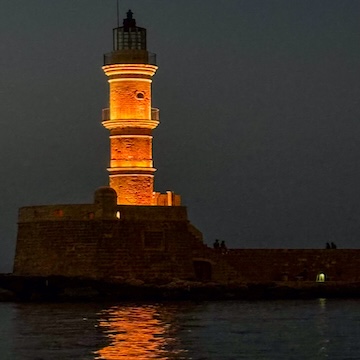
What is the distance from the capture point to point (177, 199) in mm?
51219

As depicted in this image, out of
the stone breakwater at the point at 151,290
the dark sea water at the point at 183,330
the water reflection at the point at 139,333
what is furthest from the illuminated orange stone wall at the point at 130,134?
the water reflection at the point at 139,333

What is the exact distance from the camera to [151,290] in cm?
4781

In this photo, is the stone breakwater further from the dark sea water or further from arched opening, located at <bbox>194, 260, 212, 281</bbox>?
arched opening, located at <bbox>194, 260, 212, 281</bbox>

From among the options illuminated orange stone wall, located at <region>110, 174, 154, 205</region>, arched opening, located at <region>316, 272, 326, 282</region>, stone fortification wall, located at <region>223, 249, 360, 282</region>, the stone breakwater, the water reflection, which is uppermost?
illuminated orange stone wall, located at <region>110, 174, 154, 205</region>

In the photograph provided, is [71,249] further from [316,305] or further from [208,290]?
[316,305]

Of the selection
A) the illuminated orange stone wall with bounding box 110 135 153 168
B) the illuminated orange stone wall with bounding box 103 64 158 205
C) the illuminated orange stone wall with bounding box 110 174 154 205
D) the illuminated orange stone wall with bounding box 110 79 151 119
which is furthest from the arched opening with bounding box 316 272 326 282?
the illuminated orange stone wall with bounding box 110 79 151 119

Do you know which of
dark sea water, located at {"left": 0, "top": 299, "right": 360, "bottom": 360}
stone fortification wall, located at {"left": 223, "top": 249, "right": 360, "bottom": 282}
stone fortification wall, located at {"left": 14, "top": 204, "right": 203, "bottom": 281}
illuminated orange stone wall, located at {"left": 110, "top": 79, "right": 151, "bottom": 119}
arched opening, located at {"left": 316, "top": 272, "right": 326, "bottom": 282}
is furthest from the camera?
arched opening, located at {"left": 316, "top": 272, "right": 326, "bottom": 282}

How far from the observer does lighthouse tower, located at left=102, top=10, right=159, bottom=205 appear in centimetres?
4953

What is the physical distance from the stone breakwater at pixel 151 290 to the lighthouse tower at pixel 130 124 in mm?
3162

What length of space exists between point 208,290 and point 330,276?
471 centimetres

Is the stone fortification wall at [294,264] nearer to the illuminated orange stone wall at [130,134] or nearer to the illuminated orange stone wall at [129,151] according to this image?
the illuminated orange stone wall at [130,134]

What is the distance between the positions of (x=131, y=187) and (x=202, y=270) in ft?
11.0

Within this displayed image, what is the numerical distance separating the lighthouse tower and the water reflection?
168 inches

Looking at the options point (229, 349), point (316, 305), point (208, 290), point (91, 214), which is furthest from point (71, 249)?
point (229, 349)
